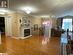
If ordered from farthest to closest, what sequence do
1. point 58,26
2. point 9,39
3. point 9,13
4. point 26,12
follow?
point 58,26
point 9,39
point 26,12
point 9,13

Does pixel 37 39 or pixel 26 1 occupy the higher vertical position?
pixel 26 1

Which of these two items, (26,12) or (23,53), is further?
(26,12)

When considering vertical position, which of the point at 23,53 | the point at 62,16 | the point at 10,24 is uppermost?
the point at 62,16

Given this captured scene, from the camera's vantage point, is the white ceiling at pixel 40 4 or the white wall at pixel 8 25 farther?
the white wall at pixel 8 25

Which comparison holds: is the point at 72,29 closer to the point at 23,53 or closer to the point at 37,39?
the point at 37,39

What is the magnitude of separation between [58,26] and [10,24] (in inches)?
137

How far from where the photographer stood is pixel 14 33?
5.91 m

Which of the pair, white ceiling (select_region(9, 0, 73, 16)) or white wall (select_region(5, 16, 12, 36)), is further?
white wall (select_region(5, 16, 12, 36))

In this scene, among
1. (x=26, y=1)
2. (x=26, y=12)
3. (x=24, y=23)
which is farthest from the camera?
(x=24, y=23)

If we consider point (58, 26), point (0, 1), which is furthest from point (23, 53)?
point (58, 26)

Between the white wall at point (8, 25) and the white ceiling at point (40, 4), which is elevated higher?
the white ceiling at point (40, 4)

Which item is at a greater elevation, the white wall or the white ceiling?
the white ceiling

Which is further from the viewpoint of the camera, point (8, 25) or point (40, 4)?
point (8, 25)

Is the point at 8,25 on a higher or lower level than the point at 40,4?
lower
